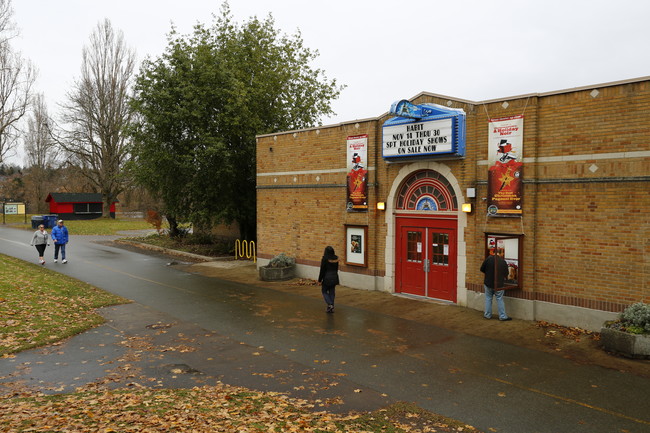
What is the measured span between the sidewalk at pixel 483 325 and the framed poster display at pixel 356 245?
38.2 inches

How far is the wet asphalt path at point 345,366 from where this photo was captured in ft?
21.9

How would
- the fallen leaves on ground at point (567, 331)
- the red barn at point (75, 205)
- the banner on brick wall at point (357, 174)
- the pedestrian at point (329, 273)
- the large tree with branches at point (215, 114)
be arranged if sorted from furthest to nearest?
the red barn at point (75, 205), the large tree with branches at point (215, 114), the banner on brick wall at point (357, 174), the pedestrian at point (329, 273), the fallen leaves on ground at point (567, 331)

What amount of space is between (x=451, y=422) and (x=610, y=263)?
6211mm

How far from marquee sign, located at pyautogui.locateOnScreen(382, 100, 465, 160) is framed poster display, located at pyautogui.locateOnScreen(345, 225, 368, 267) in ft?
8.90

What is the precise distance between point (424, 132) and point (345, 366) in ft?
24.2

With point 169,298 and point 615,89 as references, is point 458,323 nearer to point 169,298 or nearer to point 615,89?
point 615,89

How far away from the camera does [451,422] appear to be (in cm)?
617

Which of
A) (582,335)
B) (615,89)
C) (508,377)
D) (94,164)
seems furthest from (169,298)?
(94,164)

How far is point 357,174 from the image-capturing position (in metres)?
15.4

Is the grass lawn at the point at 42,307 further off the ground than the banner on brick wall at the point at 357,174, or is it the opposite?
the banner on brick wall at the point at 357,174


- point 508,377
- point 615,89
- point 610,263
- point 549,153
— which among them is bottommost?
point 508,377

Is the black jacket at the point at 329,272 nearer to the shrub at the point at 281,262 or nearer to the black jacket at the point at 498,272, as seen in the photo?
the black jacket at the point at 498,272

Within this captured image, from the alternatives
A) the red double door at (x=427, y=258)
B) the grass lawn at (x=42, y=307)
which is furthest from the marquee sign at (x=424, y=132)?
the grass lawn at (x=42, y=307)

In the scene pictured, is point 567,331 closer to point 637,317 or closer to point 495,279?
point 637,317
